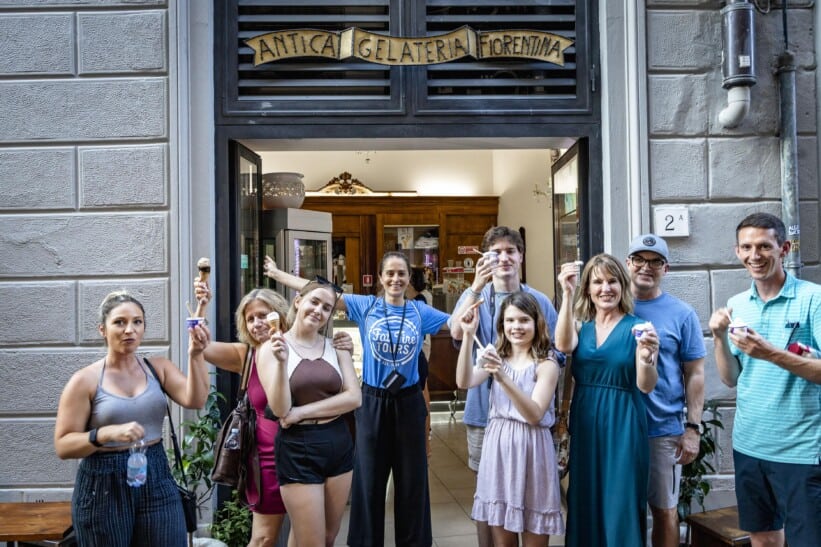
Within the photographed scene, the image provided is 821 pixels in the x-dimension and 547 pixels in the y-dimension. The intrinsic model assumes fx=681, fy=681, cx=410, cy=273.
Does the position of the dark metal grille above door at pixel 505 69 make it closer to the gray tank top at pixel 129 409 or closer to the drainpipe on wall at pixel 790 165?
the drainpipe on wall at pixel 790 165

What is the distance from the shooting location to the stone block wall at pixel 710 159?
4211 mm

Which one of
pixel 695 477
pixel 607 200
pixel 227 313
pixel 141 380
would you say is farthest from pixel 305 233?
pixel 695 477

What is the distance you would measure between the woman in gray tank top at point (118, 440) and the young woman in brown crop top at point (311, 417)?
0.41 m

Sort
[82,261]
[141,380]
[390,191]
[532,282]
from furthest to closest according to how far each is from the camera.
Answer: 1. [390,191]
2. [532,282]
3. [82,261]
4. [141,380]

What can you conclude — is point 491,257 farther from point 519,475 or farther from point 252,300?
point 252,300

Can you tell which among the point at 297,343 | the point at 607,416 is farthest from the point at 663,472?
the point at 297,343

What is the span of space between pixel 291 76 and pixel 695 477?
135 inches

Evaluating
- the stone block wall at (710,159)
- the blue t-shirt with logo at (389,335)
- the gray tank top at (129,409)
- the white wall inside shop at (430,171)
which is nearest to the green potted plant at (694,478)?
the stone block wall at (710,159)

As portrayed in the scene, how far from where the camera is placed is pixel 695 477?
382 centimetres

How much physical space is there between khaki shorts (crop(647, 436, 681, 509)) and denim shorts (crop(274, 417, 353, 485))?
4.94 ft

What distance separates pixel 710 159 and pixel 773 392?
72.1 inches

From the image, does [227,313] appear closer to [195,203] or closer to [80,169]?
[195,203]

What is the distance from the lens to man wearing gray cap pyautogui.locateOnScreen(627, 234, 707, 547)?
326 centimetres

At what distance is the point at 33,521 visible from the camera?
3391mm
